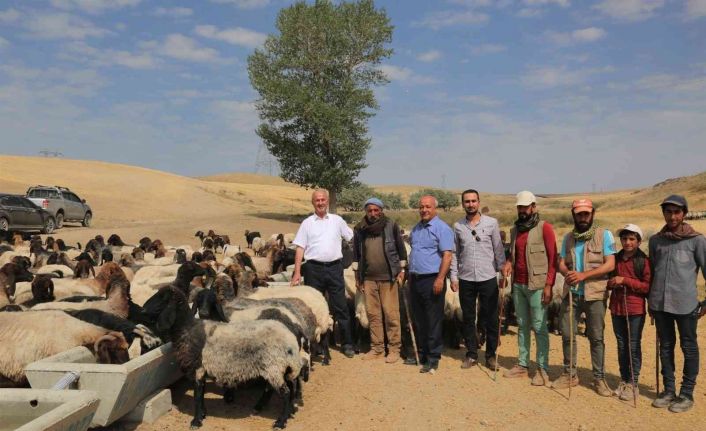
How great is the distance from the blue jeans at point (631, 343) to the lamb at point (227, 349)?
366cm

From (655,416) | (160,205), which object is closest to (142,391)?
(655,416)

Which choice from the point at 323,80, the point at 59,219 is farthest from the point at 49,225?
the point at 323,80

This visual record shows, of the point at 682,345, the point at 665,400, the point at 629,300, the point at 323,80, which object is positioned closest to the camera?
the point at 682,345

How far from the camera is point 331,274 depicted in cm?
784

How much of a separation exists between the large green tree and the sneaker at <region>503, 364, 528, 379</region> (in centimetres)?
2668

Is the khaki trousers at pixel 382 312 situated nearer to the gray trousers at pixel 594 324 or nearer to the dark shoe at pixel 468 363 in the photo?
the dark shoe at pixel 468 363

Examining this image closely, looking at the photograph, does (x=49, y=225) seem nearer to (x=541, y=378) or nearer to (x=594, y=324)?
(x=541, y=378)

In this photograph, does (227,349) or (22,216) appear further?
(22,216)

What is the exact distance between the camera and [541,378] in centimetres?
684

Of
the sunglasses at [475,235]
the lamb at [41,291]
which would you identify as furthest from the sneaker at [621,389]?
the lamb at [41,291]

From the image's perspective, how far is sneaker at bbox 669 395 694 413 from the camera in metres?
5.90

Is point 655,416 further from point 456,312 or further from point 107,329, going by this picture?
point 107,329

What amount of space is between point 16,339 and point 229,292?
7.68 feet

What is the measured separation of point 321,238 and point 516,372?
3116 millimetres
